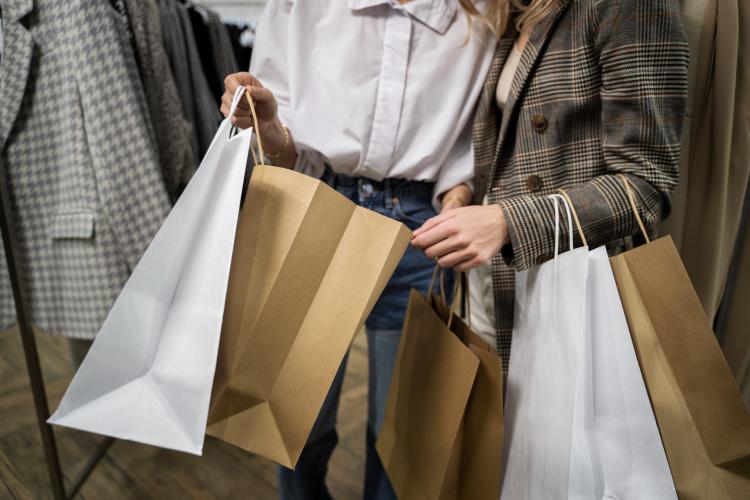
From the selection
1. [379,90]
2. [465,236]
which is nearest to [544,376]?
[465,236]

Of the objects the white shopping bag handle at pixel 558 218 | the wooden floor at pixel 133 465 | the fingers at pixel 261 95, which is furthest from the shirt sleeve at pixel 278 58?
the wooden floor at pixel 133 465

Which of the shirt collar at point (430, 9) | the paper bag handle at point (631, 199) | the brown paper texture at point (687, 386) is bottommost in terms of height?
the brown paper texture at point (687, 386)

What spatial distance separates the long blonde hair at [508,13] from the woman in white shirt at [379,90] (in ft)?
0.08

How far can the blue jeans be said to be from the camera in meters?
0.74

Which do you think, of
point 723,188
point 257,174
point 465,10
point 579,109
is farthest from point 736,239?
point 257,174

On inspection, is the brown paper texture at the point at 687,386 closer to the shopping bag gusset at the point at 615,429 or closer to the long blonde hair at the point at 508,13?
the shopping bag gusset at the point at 615,429

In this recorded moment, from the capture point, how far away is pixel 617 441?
477mm

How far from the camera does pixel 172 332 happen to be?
471mm

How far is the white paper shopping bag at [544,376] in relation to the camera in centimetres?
49

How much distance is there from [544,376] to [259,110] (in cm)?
45

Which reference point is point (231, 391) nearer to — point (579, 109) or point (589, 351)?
point (589, 351)

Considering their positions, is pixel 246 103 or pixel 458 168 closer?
pixel 246 103

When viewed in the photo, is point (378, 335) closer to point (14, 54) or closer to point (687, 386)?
point (687, 386)

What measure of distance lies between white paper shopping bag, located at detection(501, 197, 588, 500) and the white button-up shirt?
0.79 ft
